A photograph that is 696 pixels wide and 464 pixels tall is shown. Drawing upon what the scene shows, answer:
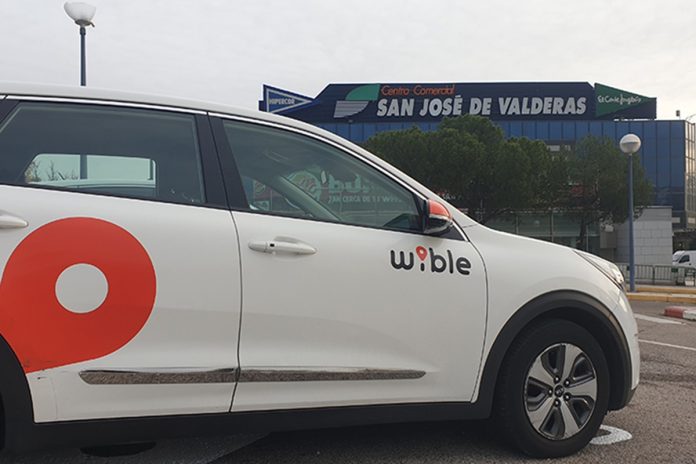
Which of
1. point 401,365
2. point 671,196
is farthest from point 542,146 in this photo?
point 401,365

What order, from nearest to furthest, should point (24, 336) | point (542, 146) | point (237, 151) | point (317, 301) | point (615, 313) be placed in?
point (24, 336) → point (317, 301) → point (237, 151) → point (615, 313) → point (542, 146)

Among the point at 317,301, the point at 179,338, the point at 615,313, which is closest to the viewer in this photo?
the point at 179,338

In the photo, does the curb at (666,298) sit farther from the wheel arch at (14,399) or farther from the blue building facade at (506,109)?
the blue building facade at (506,109)

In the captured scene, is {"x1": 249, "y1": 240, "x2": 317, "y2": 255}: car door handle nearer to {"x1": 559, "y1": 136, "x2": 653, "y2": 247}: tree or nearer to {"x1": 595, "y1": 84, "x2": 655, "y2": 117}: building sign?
{"x1": 559, "y1": 136, "x2": 653, "y2": 247}: tree

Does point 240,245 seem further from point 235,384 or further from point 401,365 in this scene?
point 401,365

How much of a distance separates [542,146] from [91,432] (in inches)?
1157

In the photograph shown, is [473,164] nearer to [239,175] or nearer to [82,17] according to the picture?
[82,17]

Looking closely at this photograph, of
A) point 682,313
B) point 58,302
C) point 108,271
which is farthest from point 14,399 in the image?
point 682,313

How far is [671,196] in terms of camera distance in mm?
46688

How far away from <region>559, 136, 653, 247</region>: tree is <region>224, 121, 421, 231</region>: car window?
30435 mm

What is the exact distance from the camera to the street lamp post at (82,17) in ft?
28.9

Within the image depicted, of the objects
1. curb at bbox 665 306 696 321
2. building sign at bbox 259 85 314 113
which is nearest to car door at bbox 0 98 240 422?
curb at bbox 665 306 696 321

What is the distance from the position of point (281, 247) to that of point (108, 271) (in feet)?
2.32

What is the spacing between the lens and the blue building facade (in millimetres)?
43969
